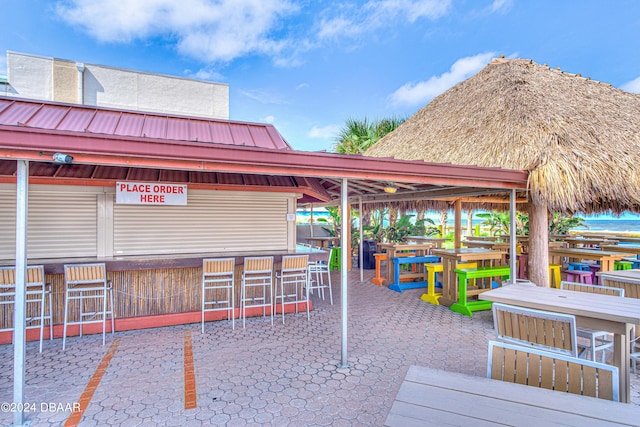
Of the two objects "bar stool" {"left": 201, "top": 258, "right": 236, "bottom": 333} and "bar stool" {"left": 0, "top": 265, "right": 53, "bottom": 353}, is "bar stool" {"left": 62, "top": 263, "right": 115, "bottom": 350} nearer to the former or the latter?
"bar stool" {"left": 0, "top": 265, "right": 53, "bottom": 353}

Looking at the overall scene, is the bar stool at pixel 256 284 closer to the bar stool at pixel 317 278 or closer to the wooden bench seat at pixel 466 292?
the bar stool at pixel 317 278

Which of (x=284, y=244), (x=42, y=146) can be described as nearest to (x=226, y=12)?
(x=284, y=244)

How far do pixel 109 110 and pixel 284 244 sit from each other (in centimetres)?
361

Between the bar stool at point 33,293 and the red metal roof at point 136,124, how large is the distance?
6.07 feet

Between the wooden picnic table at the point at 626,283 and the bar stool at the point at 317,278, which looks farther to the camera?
the bar stool at the point at 317,278

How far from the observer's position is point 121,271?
198 inches

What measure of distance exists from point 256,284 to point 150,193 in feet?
6.80

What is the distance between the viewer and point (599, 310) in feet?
10.0

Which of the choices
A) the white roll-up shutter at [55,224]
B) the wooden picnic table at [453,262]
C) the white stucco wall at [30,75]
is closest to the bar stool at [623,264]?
the wooden picnic table at [453,262]

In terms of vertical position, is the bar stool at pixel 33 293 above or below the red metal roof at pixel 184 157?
below

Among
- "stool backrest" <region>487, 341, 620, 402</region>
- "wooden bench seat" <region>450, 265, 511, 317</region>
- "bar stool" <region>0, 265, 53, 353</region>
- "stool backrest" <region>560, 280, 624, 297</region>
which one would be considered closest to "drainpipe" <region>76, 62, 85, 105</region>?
"bar stool" <region>0, 265, 53, 353</region>

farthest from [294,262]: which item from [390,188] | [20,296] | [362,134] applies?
[362,134]

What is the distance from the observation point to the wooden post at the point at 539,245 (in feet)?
19.4

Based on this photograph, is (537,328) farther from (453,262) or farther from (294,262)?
(453,262)
